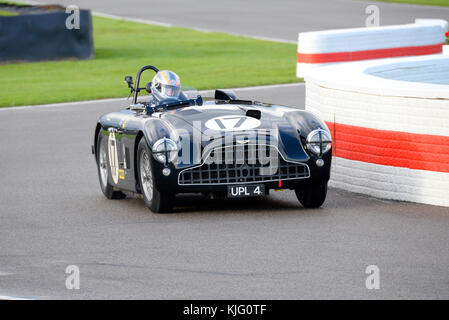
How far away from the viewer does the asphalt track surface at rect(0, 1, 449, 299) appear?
7.97 metres

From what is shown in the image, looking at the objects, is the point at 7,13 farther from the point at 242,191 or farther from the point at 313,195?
the point at 242,191

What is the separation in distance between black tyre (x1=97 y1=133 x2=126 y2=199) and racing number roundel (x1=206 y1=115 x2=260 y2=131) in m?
1.85

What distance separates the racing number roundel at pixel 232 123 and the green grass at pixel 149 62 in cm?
1216

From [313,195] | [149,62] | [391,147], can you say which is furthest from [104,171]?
[149,62]

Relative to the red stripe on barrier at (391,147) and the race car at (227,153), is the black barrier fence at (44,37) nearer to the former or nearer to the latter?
the red stripe on barrier at (391,147)

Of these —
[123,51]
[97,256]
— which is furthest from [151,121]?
[123,51]

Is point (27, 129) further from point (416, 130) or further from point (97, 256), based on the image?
point (97, 256)

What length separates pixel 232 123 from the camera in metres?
11.0

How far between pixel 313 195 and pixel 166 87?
212 centimetres

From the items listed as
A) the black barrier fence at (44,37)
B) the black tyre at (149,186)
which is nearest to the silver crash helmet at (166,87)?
the black tyre at (149,186)

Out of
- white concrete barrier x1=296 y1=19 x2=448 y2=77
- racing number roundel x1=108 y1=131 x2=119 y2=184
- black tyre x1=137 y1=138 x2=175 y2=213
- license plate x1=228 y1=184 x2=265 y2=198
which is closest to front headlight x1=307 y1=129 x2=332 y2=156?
license plate x1=228 y1=184 x2=265 y2=198

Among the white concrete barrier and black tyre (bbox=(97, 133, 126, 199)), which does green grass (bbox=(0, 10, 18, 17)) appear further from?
black tyre (bbox=(97, 133, 126, 199))

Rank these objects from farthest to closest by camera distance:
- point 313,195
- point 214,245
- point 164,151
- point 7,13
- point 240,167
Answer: point 7,13 < point 313,195 < point 240,167 < point 164,151 < point 214,245

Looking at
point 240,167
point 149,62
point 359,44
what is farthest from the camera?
point 149,62
